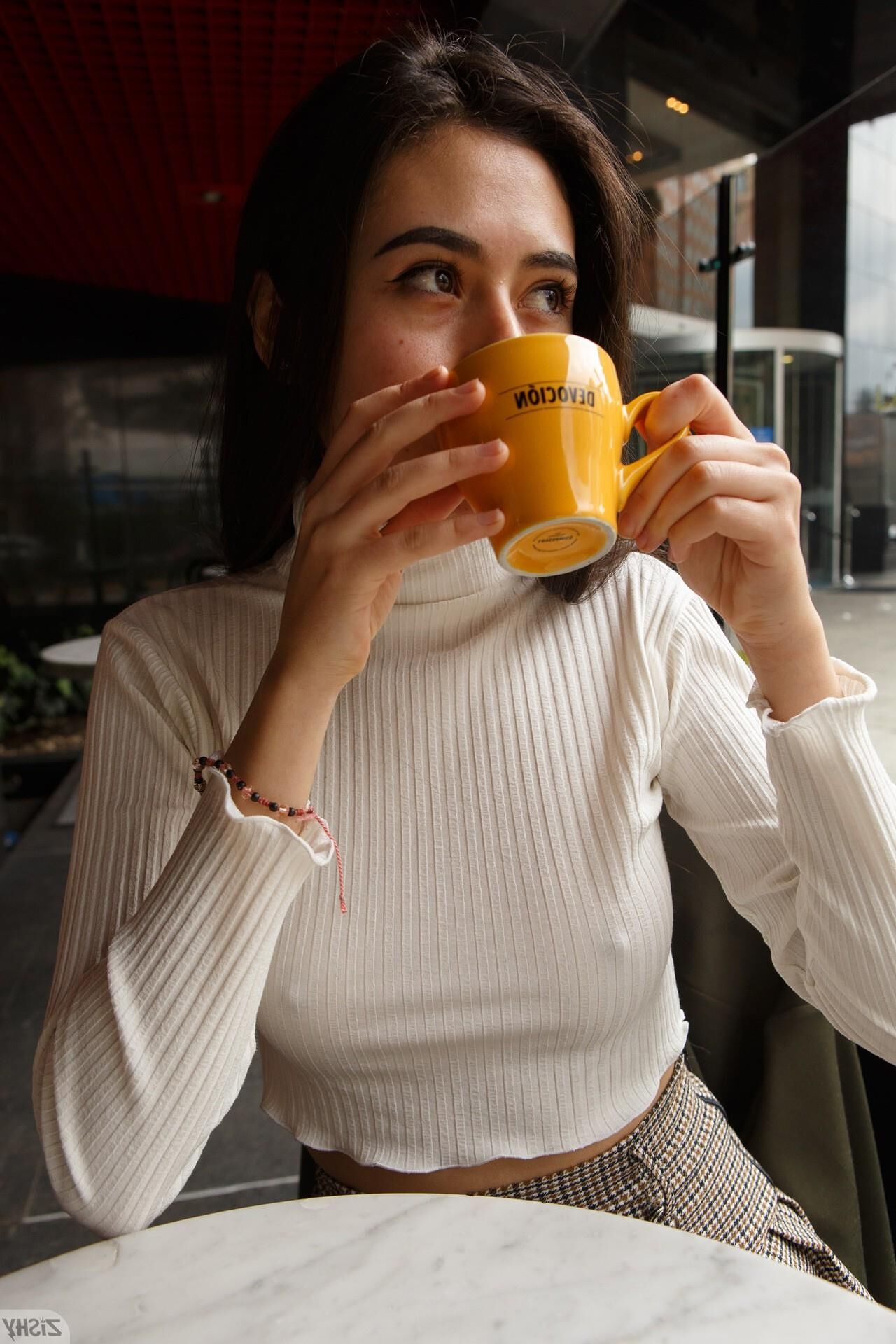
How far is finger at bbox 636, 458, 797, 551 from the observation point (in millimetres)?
744

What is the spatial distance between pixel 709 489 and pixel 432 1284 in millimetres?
604

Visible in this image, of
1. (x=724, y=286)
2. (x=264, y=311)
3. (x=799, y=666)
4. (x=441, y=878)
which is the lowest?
(x=441, y=878)

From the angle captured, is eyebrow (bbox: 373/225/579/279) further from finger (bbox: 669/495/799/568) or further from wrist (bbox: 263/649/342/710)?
wrist (bbox: 263/649/342/710)

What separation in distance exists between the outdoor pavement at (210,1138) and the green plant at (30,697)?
4.04m

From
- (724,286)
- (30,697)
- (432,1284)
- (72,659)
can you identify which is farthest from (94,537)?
(432,1284)

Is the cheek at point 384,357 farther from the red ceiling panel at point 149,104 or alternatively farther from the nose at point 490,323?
the red ceiling panel at point 149,104

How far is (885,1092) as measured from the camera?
1.36m

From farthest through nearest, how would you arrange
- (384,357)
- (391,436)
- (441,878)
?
1. (441,878)
2. (384,357)
3. (391,436)

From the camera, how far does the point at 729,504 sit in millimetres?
761

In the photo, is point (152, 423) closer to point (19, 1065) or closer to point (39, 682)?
point (39, 682)

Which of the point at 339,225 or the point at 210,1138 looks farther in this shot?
the point at 210,1138

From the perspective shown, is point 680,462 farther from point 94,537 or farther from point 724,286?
point 94,537

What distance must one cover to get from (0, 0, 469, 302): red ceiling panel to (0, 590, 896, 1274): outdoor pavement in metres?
1.67

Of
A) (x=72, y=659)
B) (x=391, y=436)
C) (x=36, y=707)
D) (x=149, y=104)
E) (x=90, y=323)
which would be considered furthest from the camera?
(x=90, y=323)
